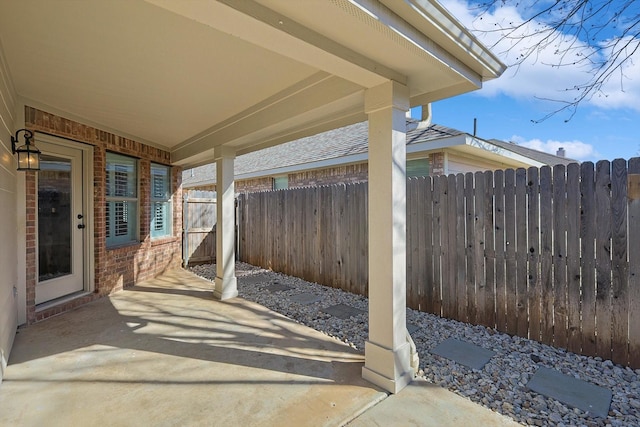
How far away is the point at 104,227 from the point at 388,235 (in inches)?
182

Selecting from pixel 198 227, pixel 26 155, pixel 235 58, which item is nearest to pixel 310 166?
pixel 198 227

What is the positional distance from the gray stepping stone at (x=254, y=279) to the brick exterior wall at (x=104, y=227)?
182 centimetres

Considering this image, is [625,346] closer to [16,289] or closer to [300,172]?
[16,289]

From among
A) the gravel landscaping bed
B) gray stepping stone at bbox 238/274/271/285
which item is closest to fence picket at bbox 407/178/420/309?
the gravel landscaping bed

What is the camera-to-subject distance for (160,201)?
6691 mm

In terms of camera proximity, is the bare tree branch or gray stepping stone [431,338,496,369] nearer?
the bare tree branch

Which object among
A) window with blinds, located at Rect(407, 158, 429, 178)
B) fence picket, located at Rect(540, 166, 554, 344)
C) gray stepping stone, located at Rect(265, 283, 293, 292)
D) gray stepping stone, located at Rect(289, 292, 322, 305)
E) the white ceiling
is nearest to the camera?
the white ceiling

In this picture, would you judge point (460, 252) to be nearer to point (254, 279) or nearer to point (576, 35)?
point (576, 35)

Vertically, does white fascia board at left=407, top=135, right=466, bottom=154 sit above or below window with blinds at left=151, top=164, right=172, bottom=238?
above

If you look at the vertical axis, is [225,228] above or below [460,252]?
above

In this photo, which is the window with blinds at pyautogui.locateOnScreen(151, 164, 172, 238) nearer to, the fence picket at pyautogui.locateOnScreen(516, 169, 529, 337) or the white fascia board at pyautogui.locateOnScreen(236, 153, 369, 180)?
the white fascia board at pyautogui.locateOnScreen(236, 153, 369, 180)

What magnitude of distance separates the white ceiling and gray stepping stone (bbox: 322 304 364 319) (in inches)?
97.3

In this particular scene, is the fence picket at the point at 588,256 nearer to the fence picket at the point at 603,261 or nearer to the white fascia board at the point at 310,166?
the fence picket at the point at 603,261

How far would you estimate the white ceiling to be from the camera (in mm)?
1842
